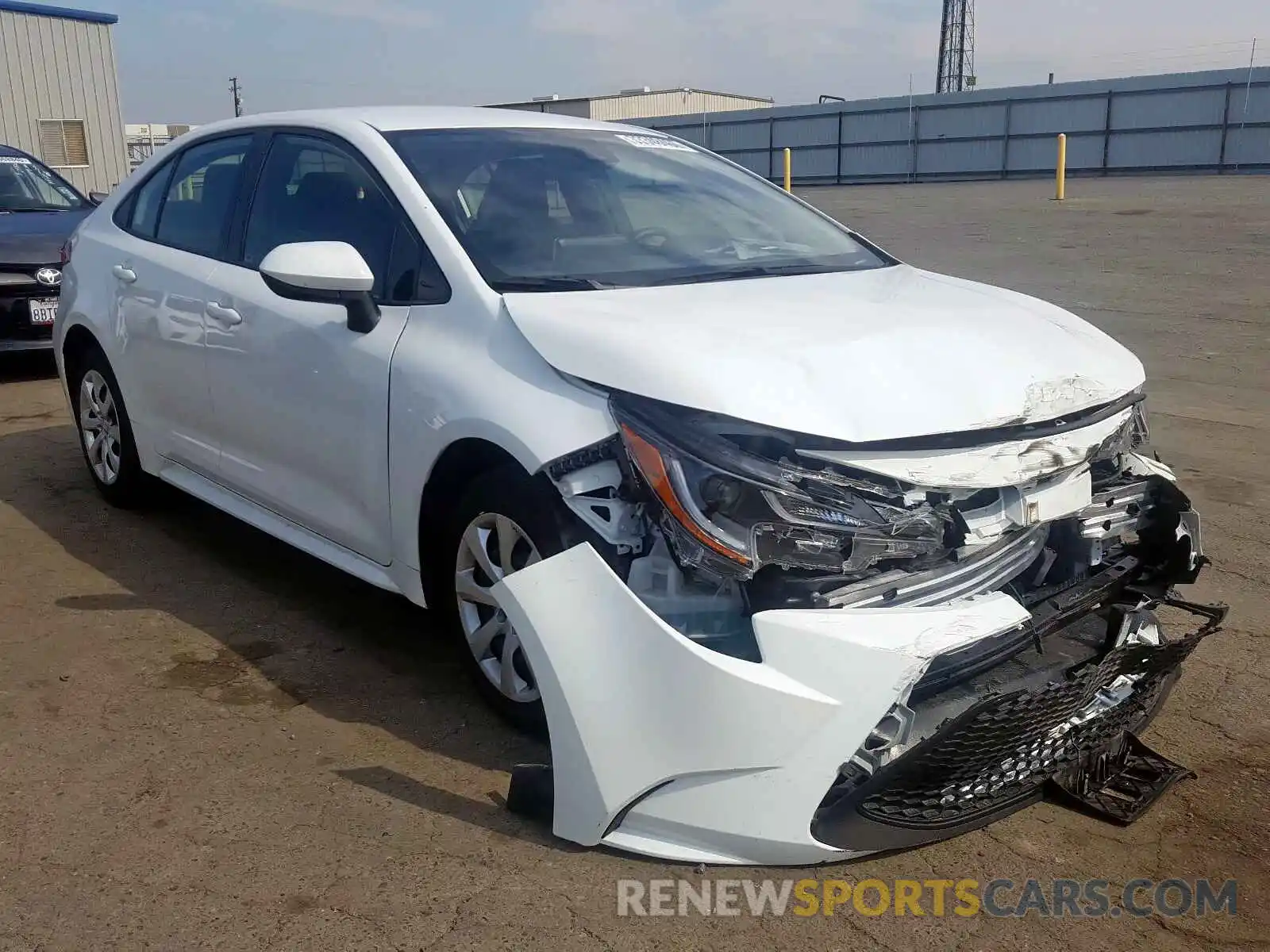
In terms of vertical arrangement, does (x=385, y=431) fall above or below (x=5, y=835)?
above

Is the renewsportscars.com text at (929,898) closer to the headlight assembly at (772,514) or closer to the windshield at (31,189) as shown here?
the headlight assembly at (772,514)

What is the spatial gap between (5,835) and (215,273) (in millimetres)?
2128

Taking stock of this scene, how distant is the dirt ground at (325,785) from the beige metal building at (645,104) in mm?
43417

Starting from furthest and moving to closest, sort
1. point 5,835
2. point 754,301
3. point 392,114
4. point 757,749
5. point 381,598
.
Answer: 1. point 381,598
2. point 392,114
3. point 754,301
4. point 5,835
5. point 757,749

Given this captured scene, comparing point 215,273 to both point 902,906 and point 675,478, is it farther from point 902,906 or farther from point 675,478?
point 902,906

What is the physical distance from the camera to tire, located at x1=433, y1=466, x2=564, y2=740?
2.90 metres

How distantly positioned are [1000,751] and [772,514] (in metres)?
0.71

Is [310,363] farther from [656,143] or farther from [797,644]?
[797,644]

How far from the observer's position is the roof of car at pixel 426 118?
3.96 meters

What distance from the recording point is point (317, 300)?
3477 mm

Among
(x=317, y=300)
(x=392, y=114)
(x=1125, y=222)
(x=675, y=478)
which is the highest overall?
(x=392, y=114)

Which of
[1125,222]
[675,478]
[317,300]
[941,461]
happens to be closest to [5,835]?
[317,300]

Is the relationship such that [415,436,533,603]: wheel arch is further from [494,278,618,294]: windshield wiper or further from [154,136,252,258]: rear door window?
[154,136,252,258]: rear door window

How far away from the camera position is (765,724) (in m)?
2.42
